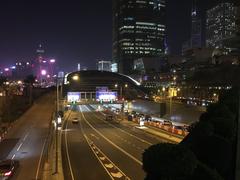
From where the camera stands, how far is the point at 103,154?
153 ft

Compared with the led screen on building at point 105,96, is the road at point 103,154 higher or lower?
lower

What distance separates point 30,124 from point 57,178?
2308 inches

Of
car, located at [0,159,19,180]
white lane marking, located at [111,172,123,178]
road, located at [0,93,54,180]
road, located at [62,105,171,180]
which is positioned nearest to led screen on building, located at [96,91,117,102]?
road, located at [0,93,54,180]

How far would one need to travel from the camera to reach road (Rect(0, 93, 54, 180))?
41438 mm

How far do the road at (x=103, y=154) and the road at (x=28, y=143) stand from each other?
11.5 ft

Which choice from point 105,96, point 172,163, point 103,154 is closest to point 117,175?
point 103,154

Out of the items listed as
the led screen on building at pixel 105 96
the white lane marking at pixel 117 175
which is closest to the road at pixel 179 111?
the led screen on building at pixel 105 96

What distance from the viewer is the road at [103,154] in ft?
118

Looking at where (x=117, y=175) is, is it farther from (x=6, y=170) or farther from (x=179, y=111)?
(x=179, y=111)

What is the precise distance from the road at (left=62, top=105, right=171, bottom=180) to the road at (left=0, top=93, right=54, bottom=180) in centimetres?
351

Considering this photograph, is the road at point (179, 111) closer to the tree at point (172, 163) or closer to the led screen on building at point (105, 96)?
the led screen on building at point (105, 96)

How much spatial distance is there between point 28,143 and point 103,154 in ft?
64.1

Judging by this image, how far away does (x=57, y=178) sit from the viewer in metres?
31.5

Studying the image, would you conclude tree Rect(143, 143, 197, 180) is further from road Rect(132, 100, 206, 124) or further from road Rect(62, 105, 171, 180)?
road Rect(132, 100, 206, 124)
